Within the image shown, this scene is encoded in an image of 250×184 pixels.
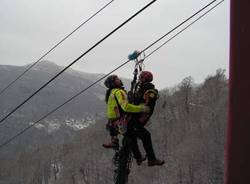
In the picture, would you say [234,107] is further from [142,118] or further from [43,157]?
[43,157]

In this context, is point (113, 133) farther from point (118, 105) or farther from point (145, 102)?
point (145, 102)

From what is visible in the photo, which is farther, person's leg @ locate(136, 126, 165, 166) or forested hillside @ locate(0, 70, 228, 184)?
forested hillside @ locate(0, 70, 228, 184)

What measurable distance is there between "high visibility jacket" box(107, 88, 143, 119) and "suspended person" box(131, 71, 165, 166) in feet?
0.52

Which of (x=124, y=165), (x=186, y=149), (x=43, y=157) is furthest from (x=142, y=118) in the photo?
(x=43, y=157)

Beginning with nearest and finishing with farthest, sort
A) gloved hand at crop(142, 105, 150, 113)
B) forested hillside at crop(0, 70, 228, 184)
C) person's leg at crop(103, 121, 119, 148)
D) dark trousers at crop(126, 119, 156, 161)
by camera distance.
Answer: gloved hand at crop(142, 105, 150, 113) < dark trousers at crop(126, 119, 156, 161) < person's leg at crop(103, 121, 119, 148) < forested hillside at crop(0, 70, 228, 184)

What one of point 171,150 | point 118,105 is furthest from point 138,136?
point 171,150

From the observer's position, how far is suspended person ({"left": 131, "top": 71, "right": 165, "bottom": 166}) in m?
7.24

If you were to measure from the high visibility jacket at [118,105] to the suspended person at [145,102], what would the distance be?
16 cm

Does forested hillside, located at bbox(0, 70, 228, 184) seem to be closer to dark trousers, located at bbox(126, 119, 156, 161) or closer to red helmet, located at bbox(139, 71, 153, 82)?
dark trousers, located at bbox(126, 119, 156, 161)

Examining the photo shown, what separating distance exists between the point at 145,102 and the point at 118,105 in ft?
1.57

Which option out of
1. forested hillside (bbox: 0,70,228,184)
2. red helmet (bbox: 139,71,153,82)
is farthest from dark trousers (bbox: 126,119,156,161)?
forested hillside (bbox: 0,70,228,184)

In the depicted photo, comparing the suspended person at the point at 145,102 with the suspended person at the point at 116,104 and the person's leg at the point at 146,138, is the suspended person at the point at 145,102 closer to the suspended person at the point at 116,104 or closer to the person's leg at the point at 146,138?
the person's leg at the point at 146,138

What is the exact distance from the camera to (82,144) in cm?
11444

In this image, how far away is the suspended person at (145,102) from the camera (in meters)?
7.24
